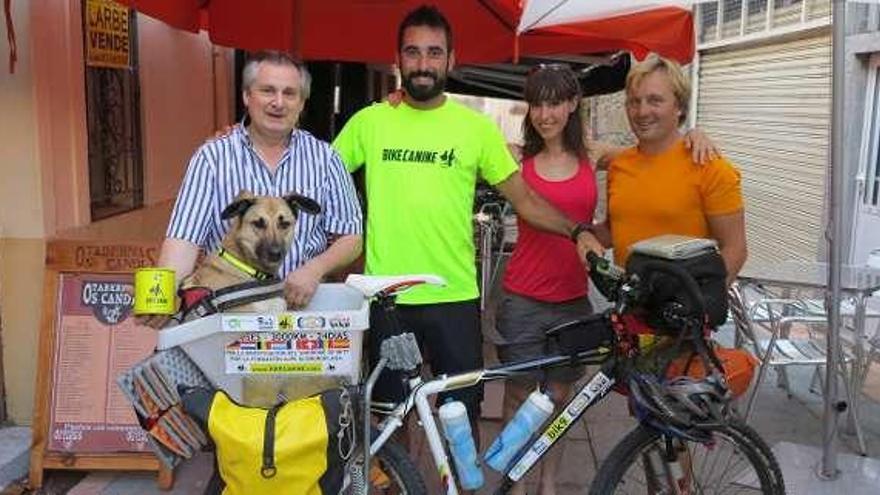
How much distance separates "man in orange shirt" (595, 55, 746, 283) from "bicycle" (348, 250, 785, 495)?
0.40 meters

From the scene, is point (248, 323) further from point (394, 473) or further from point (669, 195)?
point (669, 195)

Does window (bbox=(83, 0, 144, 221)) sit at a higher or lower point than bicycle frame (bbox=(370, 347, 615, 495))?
higher

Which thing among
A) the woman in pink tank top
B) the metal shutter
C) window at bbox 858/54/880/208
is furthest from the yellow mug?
the metal shutter

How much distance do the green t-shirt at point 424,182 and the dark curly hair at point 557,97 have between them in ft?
0.86

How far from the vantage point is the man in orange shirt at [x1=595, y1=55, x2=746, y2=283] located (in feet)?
9.37

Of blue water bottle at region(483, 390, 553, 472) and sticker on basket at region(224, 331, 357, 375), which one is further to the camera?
blue water bottle at region(483, 390, 553, 472)

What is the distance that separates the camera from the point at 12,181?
3818 millimetres

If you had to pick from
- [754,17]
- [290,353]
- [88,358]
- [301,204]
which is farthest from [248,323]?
[754,17]

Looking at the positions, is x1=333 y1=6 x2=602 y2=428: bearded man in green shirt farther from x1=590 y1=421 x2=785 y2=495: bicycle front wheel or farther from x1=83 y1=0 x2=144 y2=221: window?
x1=83 y1=0 x2=144 y2=221: window

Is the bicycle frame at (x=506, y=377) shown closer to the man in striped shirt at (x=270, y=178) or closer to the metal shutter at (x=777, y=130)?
the man in striped shirt at (x=270, y=178)

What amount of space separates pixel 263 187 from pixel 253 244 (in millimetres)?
196

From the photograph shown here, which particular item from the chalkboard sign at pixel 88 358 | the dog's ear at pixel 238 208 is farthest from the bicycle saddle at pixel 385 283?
the chalkboard sign at pixel 88 358

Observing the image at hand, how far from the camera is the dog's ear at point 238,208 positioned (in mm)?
2340

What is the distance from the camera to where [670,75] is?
291cm
